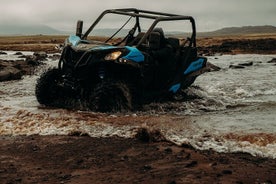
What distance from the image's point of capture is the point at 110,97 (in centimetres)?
812

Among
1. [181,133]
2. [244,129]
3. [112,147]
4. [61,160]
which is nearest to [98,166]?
[61,160]

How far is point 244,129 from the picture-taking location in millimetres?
6984

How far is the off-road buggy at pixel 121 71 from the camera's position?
8.07 meters

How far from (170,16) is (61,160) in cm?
554

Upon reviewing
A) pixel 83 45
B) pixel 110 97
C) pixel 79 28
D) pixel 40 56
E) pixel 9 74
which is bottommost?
pixel 40 56

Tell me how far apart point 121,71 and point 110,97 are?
62 cm

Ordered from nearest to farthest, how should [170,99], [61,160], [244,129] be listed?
[61,160], [244,129], [170,99]

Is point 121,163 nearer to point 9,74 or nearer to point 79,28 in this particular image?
point 79,28

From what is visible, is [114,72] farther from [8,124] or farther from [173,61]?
[8,124]

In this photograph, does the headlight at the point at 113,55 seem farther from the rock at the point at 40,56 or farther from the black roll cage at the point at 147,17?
the rock at the point at 40,56

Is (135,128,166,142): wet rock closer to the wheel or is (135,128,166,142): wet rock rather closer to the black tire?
the wheel

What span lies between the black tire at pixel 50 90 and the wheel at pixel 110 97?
1372mm

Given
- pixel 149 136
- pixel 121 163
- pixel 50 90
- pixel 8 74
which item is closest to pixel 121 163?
pixel 121 163

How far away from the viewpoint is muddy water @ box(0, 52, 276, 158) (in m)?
6.07
